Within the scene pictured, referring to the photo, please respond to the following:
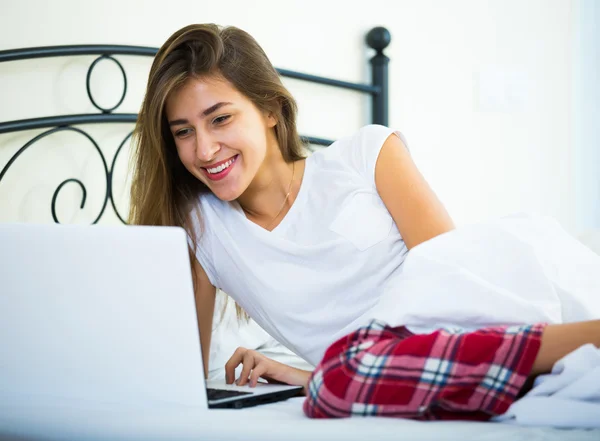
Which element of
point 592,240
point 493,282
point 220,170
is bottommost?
point 592,240

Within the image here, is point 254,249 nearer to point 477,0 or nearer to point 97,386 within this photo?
point 97,386

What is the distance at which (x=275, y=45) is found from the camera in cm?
233

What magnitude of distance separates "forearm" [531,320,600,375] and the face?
79 centimetres

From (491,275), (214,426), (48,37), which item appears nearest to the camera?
(214,426)

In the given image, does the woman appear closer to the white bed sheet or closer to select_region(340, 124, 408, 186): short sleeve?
select_region(340, 124, 408, 186): short sleeve

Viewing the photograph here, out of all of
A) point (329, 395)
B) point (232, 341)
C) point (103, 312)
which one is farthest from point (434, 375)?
point (232, 341)

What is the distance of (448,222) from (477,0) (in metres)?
1.83

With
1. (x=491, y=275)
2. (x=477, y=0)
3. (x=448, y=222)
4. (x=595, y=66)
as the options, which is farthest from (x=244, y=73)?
(x=595, y=66)

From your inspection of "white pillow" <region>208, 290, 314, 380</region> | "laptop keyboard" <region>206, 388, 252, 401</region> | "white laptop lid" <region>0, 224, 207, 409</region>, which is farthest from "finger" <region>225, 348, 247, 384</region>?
"white pillow" <region>208, 290, 314, 380</region>

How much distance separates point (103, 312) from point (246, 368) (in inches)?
15.2

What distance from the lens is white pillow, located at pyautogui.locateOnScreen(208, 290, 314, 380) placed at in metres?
1.74

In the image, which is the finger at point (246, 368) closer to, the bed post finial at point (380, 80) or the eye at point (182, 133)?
the eye at point (182, 133)

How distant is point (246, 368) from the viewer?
120cm

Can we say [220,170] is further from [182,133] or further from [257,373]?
[257,373]
